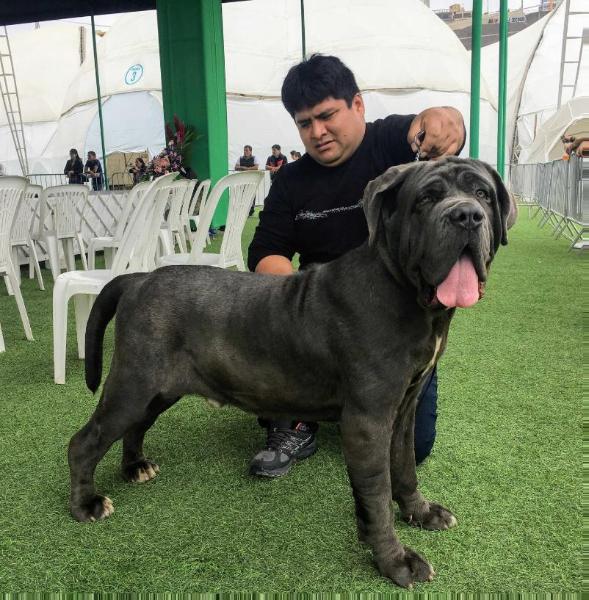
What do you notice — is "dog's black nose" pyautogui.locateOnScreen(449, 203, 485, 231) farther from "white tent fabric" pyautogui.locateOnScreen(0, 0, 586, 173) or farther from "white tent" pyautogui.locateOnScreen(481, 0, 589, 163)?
"white tent" pyautogui.locateOnScreen(481, 0, 589, 163)

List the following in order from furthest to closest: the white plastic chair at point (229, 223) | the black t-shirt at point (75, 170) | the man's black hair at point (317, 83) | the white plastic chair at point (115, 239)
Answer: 1. the black t-shirt at point (75, 170)
2. the white plastic chair at point (115, 239)
3. the white plastic chair at point (229, 223)
4. the man's black hair at point (317, 83)

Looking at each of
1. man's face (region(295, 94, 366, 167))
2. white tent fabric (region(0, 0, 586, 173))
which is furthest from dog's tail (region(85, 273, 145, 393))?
white tent fabric (region(0, 0, 586, 173))

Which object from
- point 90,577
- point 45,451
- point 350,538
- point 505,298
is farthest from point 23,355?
point 505,298

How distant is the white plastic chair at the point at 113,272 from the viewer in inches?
152

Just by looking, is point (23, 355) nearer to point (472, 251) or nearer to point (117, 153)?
point (472, 251)

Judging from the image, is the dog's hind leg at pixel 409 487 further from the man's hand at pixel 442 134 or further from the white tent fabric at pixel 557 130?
the white tent fabric at pixel 557 130

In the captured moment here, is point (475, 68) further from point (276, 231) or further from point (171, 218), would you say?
point (276, 231)

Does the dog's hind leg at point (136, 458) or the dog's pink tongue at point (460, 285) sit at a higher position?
the dog's pink tongue at point (460, 285)

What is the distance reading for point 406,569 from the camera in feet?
6.26

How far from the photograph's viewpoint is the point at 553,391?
11.4ft

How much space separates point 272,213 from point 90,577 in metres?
1.74

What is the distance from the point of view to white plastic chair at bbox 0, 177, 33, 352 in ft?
15.6

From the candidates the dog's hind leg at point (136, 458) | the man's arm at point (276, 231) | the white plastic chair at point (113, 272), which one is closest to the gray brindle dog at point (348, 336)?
the dog's hind leg at point (136, 458)

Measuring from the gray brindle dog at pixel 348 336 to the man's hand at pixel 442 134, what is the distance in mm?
552
